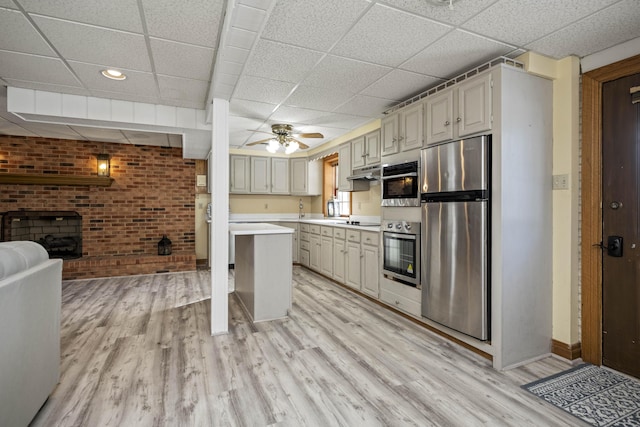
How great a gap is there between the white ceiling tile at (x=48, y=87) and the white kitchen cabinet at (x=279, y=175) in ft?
11.4

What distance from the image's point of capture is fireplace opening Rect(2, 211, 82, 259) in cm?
509

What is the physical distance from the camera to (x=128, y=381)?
84.5 inches

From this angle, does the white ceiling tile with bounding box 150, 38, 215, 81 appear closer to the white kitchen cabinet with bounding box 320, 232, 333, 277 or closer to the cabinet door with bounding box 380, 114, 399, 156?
the cabinet door with bounding box 380, 114, 399, 156

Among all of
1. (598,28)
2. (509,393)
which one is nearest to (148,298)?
(509,393)

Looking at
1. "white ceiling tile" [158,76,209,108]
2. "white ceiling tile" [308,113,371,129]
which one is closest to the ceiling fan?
"white ceiling tile" [308,113,371,129]

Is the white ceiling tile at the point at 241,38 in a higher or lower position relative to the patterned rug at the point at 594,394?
higher

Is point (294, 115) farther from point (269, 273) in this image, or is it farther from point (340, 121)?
point (269, 273)

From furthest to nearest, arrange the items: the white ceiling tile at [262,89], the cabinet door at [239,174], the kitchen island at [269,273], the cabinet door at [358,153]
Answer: the cabinet door at [239,174], the cabinet door at [358,153], the kitchen island at [269,273], the white ceiling tile at [262,89]

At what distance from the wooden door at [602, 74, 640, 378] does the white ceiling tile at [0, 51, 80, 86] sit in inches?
168

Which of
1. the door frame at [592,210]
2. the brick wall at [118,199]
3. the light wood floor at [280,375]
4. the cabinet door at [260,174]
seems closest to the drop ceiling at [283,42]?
the door frame at [592,210]

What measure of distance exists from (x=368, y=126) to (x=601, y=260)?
2.97 m

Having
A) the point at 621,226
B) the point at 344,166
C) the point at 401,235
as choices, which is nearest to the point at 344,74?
the point at 401,235

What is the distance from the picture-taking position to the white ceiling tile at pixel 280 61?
2.35 metres

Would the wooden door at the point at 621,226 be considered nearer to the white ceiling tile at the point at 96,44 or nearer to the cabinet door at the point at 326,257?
the cabinet door at the point at 326,257
